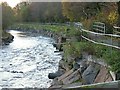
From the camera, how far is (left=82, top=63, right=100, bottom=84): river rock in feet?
41.5

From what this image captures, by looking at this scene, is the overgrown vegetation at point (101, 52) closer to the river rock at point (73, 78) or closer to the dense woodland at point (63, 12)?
the river rock at point (73, 78)

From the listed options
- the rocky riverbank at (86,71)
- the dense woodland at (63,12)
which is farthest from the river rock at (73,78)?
the dense woodland at (63,12)

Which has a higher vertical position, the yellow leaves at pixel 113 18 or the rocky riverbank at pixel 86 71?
the yellow leaves at pixel 113 18

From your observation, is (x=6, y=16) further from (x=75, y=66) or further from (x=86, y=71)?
(x=86, y=71)

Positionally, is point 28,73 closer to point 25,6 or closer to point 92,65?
point 92,65

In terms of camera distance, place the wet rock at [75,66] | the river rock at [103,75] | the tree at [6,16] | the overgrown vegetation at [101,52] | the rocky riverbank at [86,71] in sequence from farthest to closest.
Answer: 1. the tree at [6,16]
2. the wet rock at [75,66]
3. the rocky riverbank at [86,71]
4. the river rock at [103,75]
5. the overgrown vegetation at [101,52]

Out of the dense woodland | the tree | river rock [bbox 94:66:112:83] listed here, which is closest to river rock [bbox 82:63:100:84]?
river rock [bbox 94:66:112:83]

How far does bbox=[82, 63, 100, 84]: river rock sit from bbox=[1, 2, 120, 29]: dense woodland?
588 cm

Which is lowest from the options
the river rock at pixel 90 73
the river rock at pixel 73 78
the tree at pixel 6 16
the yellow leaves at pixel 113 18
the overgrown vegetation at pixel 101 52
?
the tree at pixel 6 16

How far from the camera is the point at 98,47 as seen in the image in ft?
47.4

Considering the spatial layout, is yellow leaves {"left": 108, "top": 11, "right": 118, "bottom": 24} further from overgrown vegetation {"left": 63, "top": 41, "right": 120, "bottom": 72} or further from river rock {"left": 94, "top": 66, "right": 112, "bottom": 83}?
river rock {"left": 94, "top": 66, "right": 112, "bottom": 83}

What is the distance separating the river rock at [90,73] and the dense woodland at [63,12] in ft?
19.3

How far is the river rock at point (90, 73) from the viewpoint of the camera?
12663mm

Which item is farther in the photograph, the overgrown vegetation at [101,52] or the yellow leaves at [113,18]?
the yellow leaves at [113,18]
